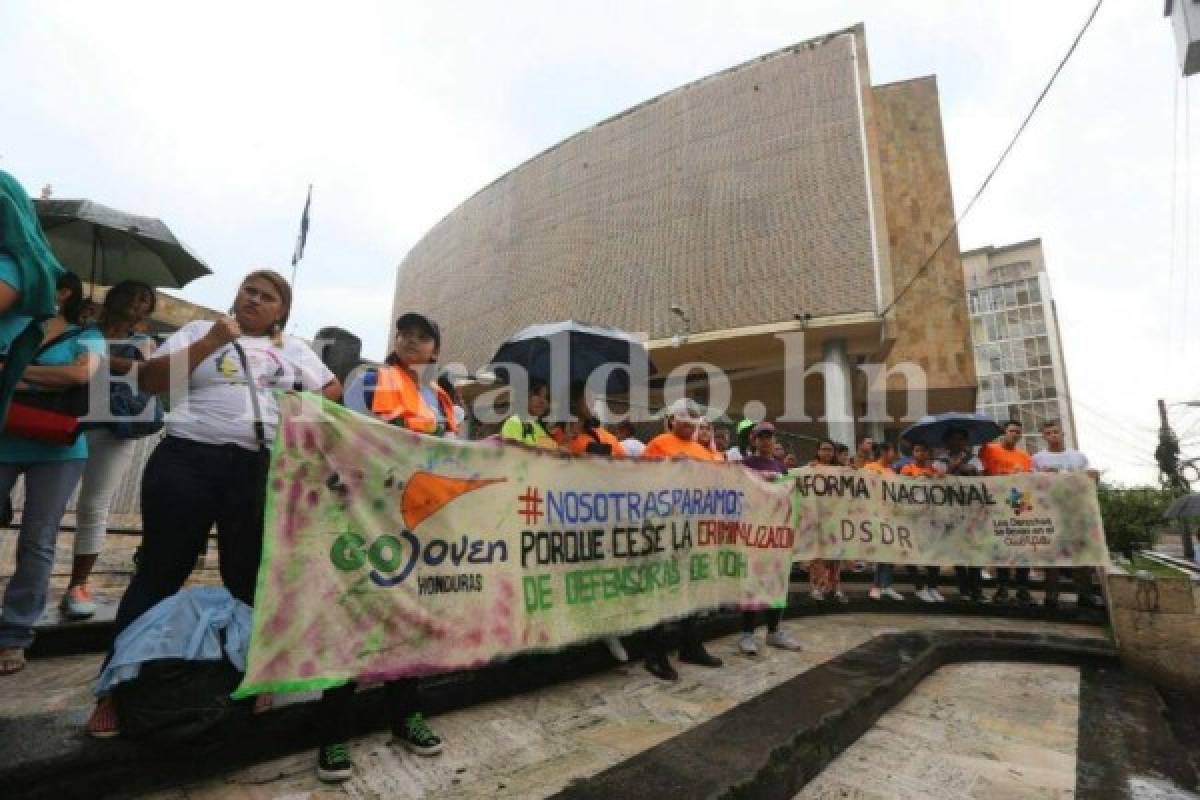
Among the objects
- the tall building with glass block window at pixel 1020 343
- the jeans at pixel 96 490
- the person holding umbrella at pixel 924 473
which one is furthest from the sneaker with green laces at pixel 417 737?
the tall building with glass block window at pixel 1020 343

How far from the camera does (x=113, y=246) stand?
4.05 meters

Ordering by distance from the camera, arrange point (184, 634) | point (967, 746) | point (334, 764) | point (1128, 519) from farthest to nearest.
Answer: point (1128, 519), point (967, 746), point (334, 764), point (184, 634)

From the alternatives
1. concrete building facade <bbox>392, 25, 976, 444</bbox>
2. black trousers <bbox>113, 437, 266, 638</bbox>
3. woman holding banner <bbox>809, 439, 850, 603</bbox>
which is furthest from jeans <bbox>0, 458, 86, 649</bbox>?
concrete building facade <bbox>392, 25, 976, 444</bbox>

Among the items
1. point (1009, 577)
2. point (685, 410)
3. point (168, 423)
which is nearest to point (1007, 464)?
point (1009, 577)

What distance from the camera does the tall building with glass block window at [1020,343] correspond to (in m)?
63.6

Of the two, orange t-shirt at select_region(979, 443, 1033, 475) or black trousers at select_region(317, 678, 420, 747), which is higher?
orange t-shirt at select_region(979, 443, 1033, 475)

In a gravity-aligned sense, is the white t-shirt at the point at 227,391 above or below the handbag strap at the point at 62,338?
below

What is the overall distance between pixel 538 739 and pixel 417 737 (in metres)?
0.58

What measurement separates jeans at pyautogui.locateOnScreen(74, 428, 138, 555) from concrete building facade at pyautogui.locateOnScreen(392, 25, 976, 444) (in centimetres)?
1776

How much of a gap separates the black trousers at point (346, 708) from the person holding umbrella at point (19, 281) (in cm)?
141

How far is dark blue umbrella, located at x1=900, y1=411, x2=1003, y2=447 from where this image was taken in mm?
7211

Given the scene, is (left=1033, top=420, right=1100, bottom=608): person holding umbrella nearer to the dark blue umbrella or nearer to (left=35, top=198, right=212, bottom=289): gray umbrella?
the dark blue umbrella

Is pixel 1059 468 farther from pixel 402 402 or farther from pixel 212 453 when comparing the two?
pixel 212 453

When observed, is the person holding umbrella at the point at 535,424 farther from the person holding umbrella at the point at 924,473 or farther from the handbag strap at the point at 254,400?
the person holding umbrella at the point at 924,473
